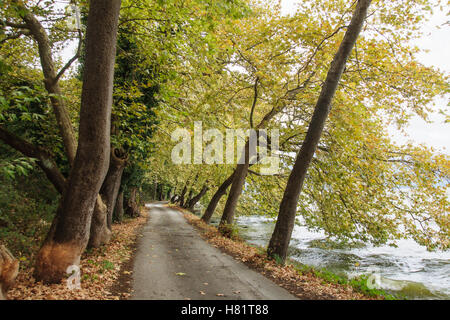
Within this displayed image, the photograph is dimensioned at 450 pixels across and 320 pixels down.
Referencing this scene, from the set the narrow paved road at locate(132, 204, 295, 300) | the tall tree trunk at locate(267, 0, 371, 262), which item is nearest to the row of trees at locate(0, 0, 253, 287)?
the narrow paved road at locate(132, 204, 295, 300)

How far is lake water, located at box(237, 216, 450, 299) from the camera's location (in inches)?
473

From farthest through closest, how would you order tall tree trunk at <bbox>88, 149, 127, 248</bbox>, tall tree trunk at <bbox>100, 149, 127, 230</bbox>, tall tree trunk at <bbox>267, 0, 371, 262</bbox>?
tall tree trunk at <bbox>100, 149, 127, 230</bbox> → tall tree trunk at <bbox>88, 149, 127, 248</bbox> → tall tree trunk at <bbox>267, 0, 371, 262</bbox>

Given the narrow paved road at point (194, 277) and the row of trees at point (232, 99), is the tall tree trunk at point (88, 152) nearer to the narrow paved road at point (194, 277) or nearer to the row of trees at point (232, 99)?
the row of trees at point (232, 99)

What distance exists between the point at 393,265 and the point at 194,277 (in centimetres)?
1498

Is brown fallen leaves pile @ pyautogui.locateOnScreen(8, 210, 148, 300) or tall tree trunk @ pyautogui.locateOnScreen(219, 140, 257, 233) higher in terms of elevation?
tall tree trunk @ pyautogui.locateOnScreen(219, 140, 257, 233)

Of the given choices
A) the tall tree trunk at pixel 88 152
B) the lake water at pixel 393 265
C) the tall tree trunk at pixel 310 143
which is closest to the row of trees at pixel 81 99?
the tall tree trunk at pixel 88 152

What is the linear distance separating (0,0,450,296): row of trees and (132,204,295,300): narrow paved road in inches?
64.5

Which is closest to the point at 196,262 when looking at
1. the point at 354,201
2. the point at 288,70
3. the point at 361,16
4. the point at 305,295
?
the point at 305,295

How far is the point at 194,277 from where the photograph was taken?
268 inches

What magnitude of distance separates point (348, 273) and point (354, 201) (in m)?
5.52

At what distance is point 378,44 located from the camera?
852cm

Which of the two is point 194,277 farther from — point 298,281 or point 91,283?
point 298,281

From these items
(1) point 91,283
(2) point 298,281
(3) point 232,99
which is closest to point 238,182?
(3) point 232,99

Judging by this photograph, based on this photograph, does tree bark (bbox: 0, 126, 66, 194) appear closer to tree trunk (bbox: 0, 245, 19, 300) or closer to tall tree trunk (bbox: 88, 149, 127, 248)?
tall tree trunk (bbox: 88, 149, 127, 248)
